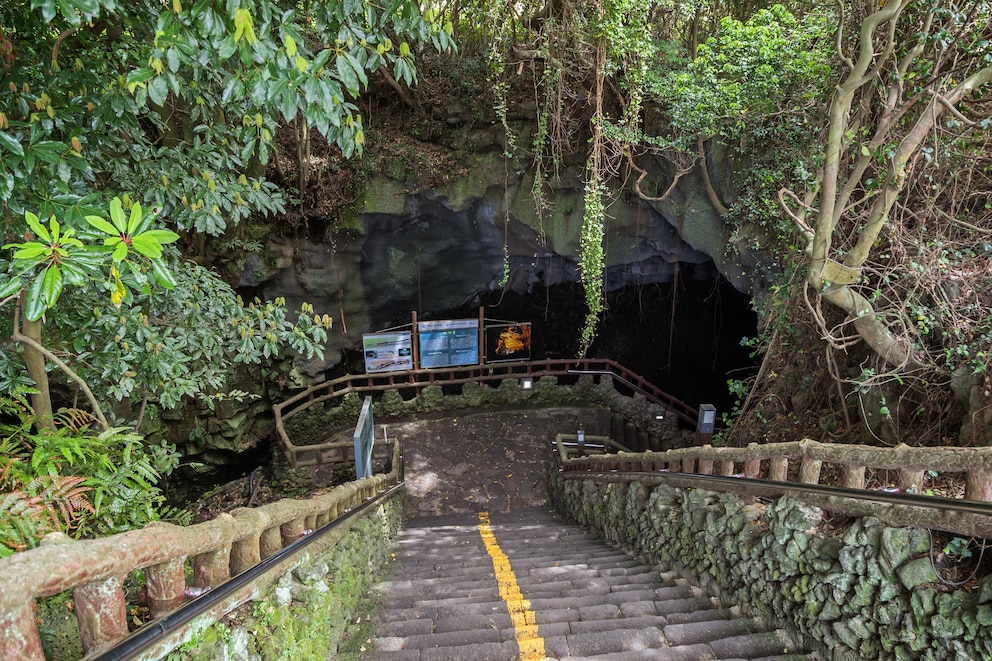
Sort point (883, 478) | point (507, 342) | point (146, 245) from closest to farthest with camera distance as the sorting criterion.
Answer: point (146, 245) < point (883, 478) < point (507, 342)

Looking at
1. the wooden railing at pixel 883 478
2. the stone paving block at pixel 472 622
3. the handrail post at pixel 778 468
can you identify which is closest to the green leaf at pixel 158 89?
the stone paving block at pixel 472 622

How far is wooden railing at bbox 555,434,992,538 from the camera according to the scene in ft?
6.52

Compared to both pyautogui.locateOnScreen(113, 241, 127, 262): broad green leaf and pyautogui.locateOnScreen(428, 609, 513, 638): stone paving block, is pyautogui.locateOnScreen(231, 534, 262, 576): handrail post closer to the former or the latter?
pyautogui.locateOnScreen(113, 241, 127, 262): broad green leaf

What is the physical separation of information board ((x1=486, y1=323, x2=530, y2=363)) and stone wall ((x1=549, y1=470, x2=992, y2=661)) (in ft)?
20.7

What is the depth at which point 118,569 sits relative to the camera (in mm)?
1389

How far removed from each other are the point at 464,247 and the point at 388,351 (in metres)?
3.38

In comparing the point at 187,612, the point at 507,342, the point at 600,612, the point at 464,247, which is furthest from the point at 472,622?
the point at 464,247

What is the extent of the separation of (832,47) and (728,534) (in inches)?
181

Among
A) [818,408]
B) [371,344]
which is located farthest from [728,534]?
[371,344]

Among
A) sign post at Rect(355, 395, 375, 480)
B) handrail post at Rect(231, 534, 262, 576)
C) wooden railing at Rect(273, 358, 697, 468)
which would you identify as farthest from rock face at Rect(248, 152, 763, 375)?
handrail post at Rect(231, 534, 262, 576)

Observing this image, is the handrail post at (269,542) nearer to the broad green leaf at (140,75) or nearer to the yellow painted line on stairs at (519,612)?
the yellow painted line on stairs at (519,612)

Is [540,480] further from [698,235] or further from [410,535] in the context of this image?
[698,235]

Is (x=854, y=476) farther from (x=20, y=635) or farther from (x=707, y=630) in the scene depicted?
(x=20, y=635)

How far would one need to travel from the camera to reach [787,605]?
270 centimetres
